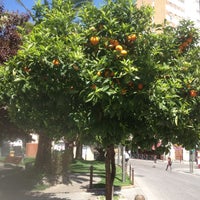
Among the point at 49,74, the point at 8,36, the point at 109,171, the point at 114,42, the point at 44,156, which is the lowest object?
the point at 109,171

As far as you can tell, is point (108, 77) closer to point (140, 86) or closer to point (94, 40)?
point (140, 86)

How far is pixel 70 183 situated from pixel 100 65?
13495mm

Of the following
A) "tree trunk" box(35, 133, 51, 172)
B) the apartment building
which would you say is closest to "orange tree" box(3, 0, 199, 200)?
"tree trunk" box(35, 133, 51, 172)

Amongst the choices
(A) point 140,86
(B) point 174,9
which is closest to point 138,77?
(A) point 140,86

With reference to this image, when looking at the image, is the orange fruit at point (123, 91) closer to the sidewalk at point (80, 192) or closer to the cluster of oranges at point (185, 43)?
the cluster of oranges at point (185, 43)

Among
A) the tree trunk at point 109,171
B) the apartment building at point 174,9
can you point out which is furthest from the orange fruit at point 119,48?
the apartment building at point 174,9

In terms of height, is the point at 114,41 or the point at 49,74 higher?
the point at 114,41

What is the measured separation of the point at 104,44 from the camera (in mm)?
6066

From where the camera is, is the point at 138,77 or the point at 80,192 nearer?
the point at 138,77

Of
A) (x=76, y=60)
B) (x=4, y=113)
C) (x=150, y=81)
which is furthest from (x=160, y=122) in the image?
(x=4, y=113)

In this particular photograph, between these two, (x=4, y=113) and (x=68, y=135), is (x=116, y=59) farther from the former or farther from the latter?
(x=4, y=113)

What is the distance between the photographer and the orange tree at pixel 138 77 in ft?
18.2

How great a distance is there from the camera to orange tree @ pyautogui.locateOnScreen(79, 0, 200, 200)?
5559 mm

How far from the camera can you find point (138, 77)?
550 centimetres
